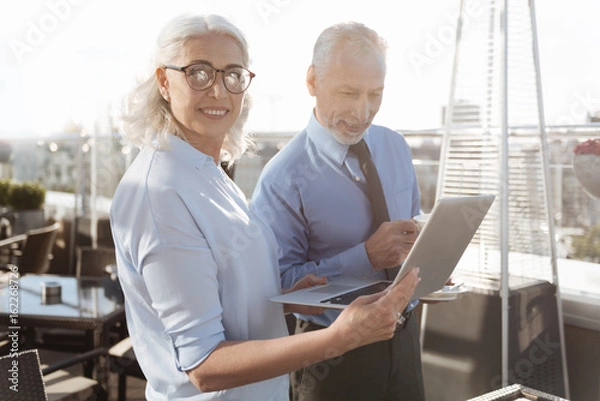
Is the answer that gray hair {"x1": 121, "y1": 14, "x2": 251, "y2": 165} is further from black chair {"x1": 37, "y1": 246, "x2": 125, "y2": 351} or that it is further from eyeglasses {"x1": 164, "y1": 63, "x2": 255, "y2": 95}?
black chair {"x1": 37, "y1": 246, "x2": 125, "y2": 351}

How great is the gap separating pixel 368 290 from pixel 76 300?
2.46 meters

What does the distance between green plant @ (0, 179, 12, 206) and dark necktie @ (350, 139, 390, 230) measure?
612cm

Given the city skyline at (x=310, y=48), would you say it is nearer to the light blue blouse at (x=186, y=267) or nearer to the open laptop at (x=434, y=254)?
the open laptop at (x=434, y=254)

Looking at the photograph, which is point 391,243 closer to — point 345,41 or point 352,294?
point 352,294

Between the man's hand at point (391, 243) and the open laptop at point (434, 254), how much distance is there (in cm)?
14

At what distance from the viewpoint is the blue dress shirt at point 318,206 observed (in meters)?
1.83

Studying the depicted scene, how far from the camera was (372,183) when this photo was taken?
6.27 feet

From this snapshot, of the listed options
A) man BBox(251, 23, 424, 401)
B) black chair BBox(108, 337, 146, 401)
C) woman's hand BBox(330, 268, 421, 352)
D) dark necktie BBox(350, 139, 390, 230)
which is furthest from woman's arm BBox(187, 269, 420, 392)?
black chair BBox(108, 337, 146, 401)

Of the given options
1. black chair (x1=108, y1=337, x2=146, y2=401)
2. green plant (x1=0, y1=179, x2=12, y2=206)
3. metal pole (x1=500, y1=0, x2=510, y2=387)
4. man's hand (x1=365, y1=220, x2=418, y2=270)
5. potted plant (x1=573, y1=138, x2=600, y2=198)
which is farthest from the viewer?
green plant (x1=0, y1=179, x2=12, y2=206)

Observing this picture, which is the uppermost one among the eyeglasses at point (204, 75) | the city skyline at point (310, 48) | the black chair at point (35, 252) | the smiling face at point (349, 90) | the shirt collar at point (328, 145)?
the city skyline at point (310, 48)

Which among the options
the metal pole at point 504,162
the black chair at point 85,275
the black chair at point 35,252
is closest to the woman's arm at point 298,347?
the metal pole at point 504,162

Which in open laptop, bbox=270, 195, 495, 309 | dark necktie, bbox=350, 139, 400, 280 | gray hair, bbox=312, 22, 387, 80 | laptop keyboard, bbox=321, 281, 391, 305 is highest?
gray hair, bbox=312, 22, 387, 80

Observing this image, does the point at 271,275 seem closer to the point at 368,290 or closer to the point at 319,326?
the point at 368,290

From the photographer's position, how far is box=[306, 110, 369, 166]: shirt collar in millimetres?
1926
